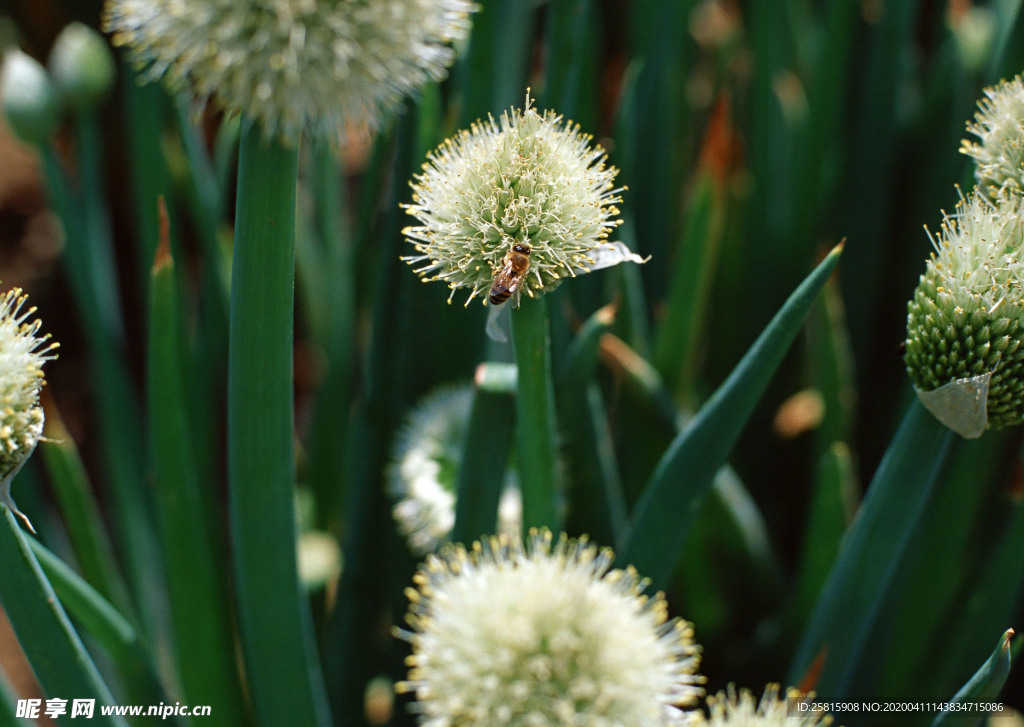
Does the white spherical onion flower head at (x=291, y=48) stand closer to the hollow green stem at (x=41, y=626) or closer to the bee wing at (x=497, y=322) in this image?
the bee wing at (x=497, y=322)

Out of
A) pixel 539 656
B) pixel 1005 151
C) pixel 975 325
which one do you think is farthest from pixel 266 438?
pixel 1005 151

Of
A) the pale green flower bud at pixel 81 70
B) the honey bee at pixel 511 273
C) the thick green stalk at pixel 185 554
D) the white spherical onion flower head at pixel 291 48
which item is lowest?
the thick green stalk at pixel 185 554

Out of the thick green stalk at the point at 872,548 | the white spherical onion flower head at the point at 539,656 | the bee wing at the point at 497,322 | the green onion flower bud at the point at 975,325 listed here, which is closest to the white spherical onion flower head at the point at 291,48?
the bee wing at the point at 497,322

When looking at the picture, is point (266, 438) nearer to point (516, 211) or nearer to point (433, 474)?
point (516, 211)

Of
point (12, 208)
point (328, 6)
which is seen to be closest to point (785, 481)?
point (328, 6)

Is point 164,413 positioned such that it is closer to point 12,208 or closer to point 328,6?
point 328,6

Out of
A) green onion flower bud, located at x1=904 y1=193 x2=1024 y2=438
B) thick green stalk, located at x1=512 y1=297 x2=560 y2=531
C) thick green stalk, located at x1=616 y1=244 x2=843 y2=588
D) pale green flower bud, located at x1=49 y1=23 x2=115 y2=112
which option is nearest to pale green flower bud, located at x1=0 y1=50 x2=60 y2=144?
pale green flower bud, located at x1=49 y1=23 x2=115 y2=112
